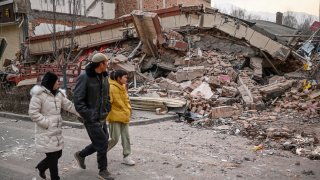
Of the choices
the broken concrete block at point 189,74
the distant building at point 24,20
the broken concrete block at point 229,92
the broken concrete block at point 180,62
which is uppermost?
the distant building at point 24,20

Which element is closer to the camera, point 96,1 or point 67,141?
point 67,141

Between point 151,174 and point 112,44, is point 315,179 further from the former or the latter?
→ point 112,44

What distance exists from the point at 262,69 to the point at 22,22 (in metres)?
15.2

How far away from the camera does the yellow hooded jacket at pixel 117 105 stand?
17.8ft

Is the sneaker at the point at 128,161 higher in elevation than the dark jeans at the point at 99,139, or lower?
lower

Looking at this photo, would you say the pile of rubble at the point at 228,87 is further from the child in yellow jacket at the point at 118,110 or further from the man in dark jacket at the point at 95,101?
the man in dark jacket at the point at 95,101

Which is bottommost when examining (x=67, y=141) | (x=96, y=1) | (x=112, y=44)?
(x=67, y=141)

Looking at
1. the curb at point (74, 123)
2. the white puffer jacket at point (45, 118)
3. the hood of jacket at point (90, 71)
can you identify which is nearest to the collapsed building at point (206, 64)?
the curb at point (74, 123)

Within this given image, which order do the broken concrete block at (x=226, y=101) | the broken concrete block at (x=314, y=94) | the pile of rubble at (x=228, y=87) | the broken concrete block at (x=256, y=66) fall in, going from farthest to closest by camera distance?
the broken concrete block at (x=256, y=66)
the broken concrete block at (x=226, y=101)
the broken concrete block at (x=314, y=94)
the pile of rubble at (x=228, y=87)

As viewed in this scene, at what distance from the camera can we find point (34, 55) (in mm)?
21859

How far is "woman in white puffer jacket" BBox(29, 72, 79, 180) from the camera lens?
4383mm

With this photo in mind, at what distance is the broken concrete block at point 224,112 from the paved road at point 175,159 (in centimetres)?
156

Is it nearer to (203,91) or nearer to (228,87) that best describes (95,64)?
(203,91)

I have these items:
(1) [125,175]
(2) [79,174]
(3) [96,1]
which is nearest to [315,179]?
(1) [125,175]
